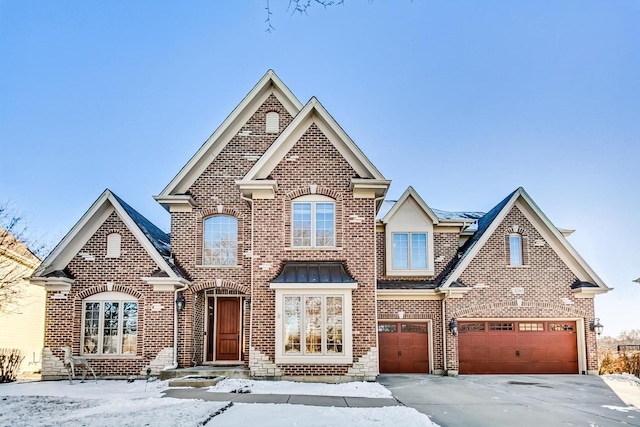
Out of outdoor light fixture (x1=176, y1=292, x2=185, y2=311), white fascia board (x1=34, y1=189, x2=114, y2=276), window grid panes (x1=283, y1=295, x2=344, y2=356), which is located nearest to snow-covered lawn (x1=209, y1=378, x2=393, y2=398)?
window grid panes (x1=283, y1=295, x2=344, y2=356)

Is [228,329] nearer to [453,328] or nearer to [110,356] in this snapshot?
[110,356]

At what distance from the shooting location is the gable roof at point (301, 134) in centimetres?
1611

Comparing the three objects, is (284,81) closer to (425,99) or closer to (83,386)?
(425,99)

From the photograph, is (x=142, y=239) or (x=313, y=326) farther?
(x=142, y=239)

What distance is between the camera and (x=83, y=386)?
1448 cm

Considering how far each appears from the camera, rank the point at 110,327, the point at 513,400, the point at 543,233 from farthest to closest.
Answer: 1. the point at 543,233
2. the point at 110,327
3. the point at 513,400

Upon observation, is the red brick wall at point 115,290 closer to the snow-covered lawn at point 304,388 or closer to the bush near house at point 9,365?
the bush near house at point 9,365

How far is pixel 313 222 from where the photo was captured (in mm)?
16203

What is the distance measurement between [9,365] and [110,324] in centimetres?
300

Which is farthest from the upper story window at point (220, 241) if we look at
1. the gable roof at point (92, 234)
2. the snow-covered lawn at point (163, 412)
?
the snow-covered lawn at point (163, 412)

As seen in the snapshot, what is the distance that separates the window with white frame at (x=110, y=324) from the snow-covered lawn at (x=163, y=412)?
2989 mm

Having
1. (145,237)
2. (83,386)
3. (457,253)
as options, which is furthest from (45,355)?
(457,253)

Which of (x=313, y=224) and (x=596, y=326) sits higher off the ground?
(x=313, y=224)

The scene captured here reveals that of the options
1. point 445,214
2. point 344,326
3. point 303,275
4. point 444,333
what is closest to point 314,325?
point 344,326
